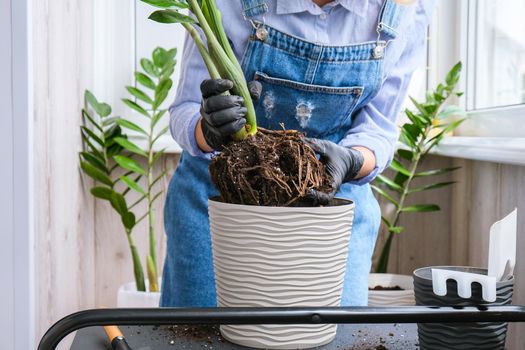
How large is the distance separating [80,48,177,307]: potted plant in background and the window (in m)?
0.93

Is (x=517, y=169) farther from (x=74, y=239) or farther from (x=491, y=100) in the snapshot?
(x=74, y=239)

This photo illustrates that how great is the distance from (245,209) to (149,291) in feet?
4.18

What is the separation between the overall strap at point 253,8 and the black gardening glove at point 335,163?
0.94ft

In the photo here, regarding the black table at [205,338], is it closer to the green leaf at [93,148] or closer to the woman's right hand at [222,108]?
the woman's right hand at [222,108]

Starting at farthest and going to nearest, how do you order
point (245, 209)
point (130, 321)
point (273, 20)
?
point (273, 20), point (245, 209), point (130, 321)

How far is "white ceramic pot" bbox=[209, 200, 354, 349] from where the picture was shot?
0.81 m

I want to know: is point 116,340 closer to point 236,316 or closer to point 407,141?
point 236,316

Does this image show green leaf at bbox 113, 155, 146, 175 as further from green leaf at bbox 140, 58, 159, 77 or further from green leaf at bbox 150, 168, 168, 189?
green leaf at bbox 140, 58, 159, 77

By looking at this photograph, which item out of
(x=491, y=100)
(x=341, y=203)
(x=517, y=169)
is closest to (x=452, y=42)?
(x=491, y=100)

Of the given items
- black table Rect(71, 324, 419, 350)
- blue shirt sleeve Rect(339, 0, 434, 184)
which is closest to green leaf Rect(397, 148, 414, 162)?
blue shirt sleeve Rect(339, 0, 434, 184)

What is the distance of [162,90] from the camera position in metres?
2.00

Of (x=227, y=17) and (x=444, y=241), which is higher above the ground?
(x=227, y=17)

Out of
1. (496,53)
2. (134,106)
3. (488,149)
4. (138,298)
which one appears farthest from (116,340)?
(496,53)

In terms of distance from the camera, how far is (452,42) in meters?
2.18
